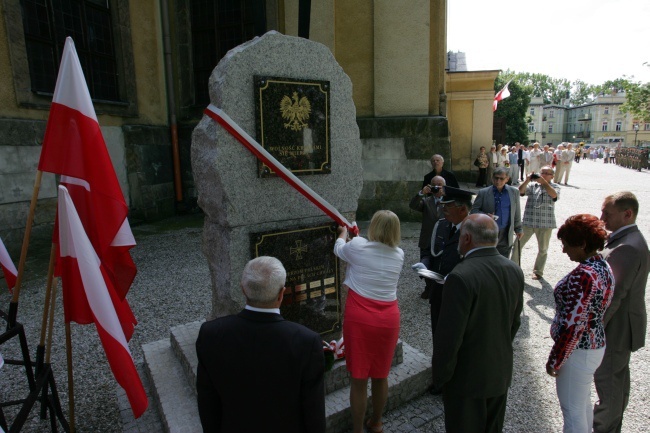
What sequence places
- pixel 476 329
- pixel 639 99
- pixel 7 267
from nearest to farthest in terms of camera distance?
pixel 476 329 → pixel 7 267 → pixel 639 99

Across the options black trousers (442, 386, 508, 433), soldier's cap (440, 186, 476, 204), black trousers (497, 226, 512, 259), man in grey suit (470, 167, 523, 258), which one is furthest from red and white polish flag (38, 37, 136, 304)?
black trousers (497, 226, 512, 259)

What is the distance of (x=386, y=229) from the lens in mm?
2746

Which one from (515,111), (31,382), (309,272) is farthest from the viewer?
(515,111)

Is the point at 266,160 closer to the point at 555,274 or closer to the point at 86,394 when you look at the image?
the point at 86,394

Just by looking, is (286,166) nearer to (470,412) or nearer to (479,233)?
(479,233)

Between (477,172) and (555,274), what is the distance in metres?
10.6

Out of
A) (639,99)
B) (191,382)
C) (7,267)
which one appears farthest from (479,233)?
(639,99)

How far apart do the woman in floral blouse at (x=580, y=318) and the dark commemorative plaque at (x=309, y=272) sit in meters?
1.72

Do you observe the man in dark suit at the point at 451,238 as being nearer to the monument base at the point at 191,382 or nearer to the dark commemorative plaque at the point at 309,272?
the monument base at the point at 191,382

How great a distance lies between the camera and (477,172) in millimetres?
16609

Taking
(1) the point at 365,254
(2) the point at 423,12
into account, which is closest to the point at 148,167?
(2) the point at 423,12

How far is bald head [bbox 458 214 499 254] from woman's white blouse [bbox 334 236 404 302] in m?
0.51

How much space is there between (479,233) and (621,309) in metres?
1.26

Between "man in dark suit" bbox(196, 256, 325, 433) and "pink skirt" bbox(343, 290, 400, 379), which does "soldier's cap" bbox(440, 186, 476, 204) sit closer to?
"pink skirt" bbox(343, 290, 400, 379)
